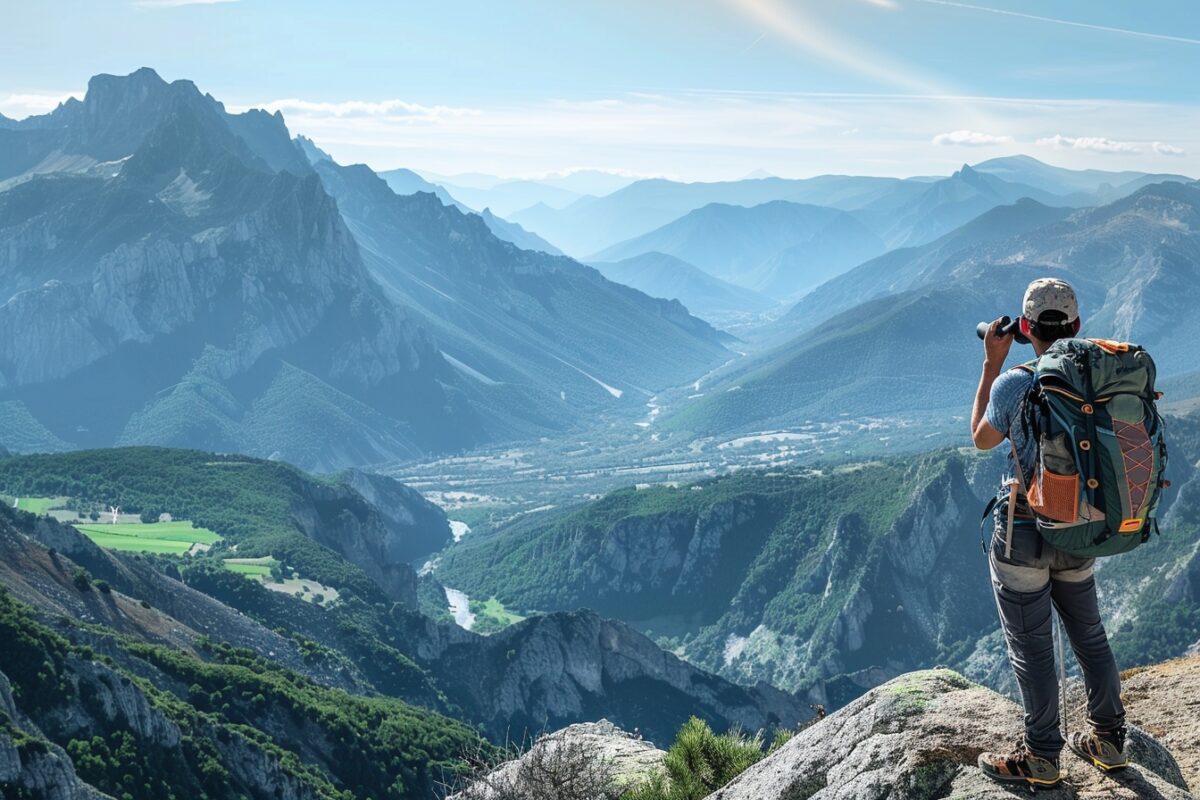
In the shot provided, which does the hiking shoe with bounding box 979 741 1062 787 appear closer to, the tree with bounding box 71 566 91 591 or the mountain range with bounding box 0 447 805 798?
the mountain range with bounding box 0 447 805 798

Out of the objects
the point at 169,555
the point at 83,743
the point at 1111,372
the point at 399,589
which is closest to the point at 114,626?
the point at 83,743

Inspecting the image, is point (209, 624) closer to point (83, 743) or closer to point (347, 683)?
point (347, 683)

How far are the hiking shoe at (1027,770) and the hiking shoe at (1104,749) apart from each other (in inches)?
27.7

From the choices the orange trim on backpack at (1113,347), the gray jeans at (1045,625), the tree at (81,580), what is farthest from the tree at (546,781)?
the tree at (81,580)

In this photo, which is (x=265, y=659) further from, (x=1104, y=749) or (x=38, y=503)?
(x=38, y=503)

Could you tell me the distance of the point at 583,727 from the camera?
112ft

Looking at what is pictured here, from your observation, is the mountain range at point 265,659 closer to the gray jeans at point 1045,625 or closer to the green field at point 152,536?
the green field at point 152,536

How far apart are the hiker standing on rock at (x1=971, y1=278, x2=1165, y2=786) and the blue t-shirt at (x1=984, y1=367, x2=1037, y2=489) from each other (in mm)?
13

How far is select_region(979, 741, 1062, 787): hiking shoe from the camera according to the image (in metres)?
11.7

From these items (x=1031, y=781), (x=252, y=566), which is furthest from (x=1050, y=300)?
(x=252, y=566)

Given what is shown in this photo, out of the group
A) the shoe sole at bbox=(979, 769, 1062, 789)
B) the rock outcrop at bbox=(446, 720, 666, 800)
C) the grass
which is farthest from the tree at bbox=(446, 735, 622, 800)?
the grass

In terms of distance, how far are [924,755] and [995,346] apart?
4.73m

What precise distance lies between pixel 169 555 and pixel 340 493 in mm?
50901

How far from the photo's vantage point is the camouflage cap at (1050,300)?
12359mm
